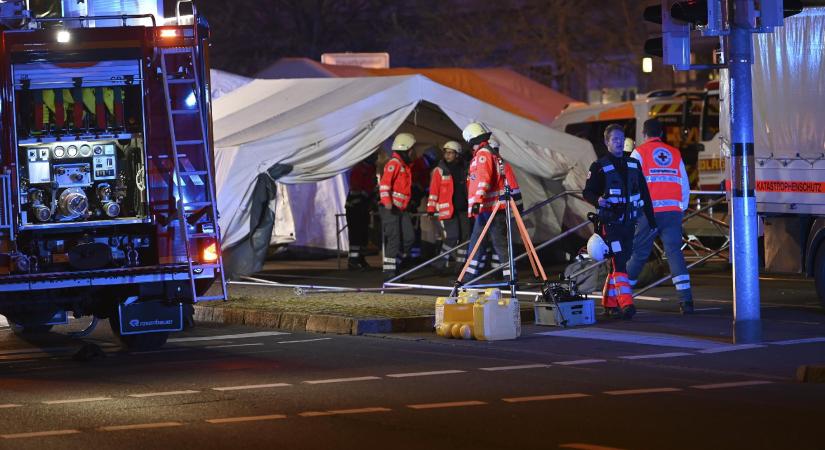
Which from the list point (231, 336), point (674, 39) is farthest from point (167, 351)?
point (674, 39)

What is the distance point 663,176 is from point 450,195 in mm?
5758

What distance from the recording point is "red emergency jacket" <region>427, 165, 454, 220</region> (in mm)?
20078

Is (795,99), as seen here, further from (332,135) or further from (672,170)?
(332,135)

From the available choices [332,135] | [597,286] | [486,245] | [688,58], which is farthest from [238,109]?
[688,58]

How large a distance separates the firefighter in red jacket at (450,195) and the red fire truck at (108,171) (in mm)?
7377

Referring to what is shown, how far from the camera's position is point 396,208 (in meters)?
20.6

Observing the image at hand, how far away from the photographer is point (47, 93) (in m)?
12.8

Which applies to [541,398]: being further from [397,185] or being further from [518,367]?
[397,185]

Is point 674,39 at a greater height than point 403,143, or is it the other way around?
point 674,39

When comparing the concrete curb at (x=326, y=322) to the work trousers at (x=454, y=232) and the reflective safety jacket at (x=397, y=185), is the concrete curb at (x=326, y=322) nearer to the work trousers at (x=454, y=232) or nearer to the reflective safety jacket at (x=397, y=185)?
the work trousers at (x=454, y=232)

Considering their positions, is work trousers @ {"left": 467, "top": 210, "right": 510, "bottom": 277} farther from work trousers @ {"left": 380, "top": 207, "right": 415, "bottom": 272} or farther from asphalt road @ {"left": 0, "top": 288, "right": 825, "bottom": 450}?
→ asphalt road @ {"left": 0, "top": 288, "right": 825, "bottom": 450}

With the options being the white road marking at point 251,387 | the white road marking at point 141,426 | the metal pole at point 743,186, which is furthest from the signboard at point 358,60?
the white road marking at point 141,426

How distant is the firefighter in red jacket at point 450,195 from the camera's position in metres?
20.1

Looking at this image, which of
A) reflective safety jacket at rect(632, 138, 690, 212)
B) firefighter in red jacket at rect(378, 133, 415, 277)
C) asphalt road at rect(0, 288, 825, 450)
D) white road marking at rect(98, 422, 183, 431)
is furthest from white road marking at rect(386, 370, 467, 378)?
firefighter in red jacket at rect(378, 133, 415, 277)
